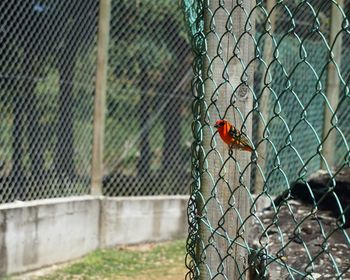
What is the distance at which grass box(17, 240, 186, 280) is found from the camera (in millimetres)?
5637

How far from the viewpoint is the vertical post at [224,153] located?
2107 millimetres

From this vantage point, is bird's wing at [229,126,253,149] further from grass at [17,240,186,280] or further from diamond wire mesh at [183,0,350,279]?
grass at [17,240,186,280]

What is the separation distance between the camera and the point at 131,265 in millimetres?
6070

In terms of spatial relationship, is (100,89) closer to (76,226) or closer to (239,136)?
(76,226)

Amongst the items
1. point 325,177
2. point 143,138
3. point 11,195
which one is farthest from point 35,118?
point 325,177

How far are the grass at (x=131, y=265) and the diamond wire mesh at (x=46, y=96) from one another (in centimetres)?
69

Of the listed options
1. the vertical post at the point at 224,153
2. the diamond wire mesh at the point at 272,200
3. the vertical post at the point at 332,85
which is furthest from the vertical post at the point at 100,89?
the vertical post at the point at 224,153

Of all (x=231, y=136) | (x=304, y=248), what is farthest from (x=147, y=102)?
(x=231, y=136)

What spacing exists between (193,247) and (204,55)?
707mm

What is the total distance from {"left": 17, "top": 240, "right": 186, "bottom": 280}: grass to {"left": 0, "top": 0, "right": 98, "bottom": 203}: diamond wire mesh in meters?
0.69

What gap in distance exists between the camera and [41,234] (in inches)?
222

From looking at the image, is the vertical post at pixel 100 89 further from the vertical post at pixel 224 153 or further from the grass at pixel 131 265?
the vertical post at pixel 224 153

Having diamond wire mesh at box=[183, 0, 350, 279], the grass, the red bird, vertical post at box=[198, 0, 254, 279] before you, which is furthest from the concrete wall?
the red bird

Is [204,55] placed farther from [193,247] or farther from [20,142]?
[20,142]
